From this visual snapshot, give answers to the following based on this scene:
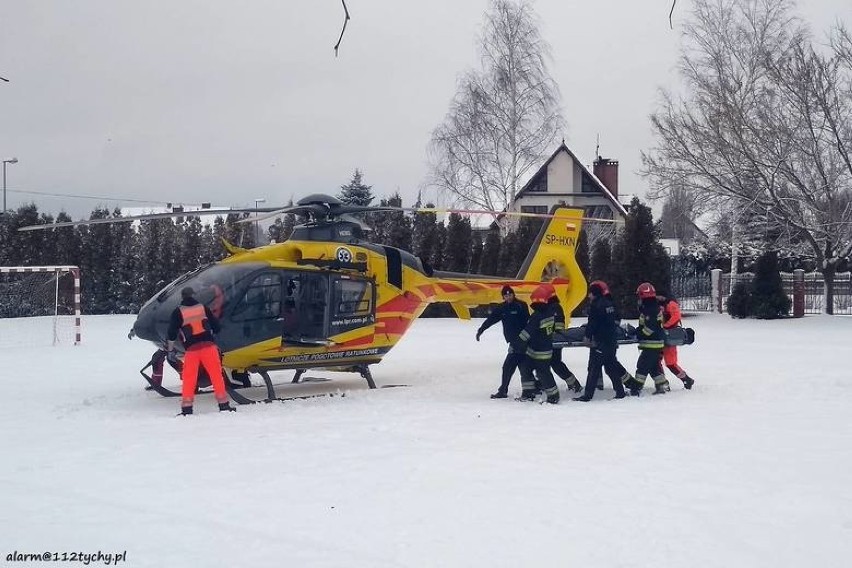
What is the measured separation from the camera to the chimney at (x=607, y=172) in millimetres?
45969

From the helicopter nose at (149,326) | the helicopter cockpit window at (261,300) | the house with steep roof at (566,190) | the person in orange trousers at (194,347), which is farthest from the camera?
the house with steep roof at (566,190)

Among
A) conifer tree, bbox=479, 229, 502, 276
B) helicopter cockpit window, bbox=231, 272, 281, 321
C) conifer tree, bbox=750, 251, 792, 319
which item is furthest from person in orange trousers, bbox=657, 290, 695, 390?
conifer tree, bbox=479, 229, 502, 276

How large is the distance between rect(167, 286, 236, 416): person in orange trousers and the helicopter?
0.51 meters

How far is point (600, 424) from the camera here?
897 cm

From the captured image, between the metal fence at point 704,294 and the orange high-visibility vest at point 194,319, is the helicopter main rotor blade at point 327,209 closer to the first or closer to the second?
the orange high-visibility vest at point 194,319

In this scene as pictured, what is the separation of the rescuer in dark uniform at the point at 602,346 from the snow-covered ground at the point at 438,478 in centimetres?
30

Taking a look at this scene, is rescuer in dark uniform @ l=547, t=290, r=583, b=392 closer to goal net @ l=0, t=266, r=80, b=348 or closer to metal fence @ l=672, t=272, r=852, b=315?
metal fence @ l=672, t=272, r=852, b=315

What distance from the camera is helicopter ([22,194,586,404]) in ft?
34.6

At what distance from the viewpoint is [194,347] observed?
974cm

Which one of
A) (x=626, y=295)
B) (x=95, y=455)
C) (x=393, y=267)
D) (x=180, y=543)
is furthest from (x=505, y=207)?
(x=180, y=543)

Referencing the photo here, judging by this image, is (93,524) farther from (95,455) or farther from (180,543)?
(95,455)

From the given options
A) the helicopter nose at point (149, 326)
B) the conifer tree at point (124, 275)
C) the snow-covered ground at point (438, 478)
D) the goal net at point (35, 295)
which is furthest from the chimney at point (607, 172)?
the helicopter nose at point (149, 326)

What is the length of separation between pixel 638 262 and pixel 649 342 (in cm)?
1620

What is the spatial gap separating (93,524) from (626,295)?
23050 millimetres
